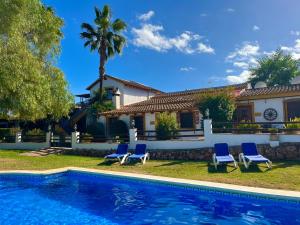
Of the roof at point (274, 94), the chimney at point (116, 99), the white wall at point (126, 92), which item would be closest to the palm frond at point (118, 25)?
the white wall at point (126, 92)

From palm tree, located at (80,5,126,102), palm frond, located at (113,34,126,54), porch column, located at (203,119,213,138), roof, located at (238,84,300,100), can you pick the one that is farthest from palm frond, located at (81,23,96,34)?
porch column, located at (203,119,213,138)

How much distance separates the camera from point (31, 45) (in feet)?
60.3

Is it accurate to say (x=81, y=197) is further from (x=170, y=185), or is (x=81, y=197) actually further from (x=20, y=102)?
(x=20, y=102)

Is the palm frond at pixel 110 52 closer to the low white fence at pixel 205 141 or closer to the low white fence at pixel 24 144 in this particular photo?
the low white fence at pixel 24 144

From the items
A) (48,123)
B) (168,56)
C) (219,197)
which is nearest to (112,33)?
(168,56)

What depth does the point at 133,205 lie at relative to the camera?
9.22m

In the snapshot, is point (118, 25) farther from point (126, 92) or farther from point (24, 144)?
point (24, 144)

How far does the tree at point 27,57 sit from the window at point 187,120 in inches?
447

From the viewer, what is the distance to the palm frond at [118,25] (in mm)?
30094

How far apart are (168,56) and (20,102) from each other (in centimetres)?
2289

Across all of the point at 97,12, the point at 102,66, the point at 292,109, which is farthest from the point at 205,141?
the point at 97,12

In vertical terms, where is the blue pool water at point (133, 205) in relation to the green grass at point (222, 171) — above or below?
below

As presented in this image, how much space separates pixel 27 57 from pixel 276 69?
46276 millimetres

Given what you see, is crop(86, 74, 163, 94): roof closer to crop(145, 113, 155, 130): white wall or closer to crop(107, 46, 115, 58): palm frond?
crop(107, 46, 115, 58): palm frond
